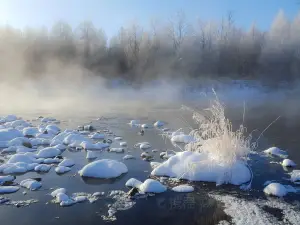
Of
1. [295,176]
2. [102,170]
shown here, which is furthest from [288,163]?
[102,170]

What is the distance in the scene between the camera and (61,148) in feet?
34.9

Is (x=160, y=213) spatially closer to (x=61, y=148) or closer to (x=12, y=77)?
(x=61, y=148)

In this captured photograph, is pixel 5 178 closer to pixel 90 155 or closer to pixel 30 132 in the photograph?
pixel 90 155

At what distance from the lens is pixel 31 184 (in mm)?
7219

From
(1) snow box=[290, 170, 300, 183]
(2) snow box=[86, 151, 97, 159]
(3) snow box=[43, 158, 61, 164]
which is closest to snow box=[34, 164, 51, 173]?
(3) snow box=[43, 158, 61, 164]

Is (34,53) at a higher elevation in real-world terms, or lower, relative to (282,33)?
lower

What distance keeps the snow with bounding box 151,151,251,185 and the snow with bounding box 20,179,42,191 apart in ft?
9.19

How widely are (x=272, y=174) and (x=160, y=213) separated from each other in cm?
363

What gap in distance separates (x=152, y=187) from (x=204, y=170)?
1507mm

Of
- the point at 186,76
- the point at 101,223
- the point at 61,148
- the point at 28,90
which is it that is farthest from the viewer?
the point at 186,76

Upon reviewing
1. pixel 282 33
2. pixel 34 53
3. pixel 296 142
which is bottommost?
pixel 296 142

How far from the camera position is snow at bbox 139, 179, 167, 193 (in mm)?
6977

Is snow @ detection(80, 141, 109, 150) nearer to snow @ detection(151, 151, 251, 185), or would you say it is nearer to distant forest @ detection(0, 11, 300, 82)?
snow @ detection(151, 151, 251, 185)

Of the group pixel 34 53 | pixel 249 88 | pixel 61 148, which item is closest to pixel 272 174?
pixel 61 148
